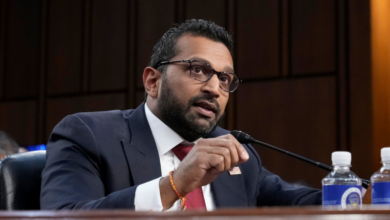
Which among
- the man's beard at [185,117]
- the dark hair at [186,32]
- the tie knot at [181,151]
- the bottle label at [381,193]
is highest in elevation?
the dark hair at [186,32]

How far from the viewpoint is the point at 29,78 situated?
5488 millimetres

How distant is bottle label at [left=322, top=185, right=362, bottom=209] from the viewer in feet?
3.77

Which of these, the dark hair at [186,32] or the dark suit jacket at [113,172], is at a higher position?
the dark hair at [186,32]

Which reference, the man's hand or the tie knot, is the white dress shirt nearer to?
the tie knot

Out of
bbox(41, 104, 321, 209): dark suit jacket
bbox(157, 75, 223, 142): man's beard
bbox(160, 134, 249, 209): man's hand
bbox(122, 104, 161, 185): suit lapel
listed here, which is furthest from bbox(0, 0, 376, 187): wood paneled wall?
bbox(160, 134, 249, 209): man's hand

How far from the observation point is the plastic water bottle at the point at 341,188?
3.78 feet

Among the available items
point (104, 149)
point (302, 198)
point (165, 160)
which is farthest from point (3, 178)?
point (302, 198)

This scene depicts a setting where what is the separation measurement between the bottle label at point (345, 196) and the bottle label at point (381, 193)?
104mm

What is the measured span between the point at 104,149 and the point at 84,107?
3.63 meters

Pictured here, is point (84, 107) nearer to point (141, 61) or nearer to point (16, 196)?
point (141, 61)

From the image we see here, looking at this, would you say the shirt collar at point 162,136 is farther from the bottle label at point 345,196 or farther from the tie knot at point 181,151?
the bottle label at point 345,196

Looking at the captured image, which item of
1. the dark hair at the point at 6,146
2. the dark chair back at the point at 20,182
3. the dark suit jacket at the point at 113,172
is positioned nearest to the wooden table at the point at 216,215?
the dark suit jacket at the point at 113,172

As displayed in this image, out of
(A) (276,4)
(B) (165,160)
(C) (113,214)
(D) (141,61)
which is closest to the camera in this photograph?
(C) (113,214)

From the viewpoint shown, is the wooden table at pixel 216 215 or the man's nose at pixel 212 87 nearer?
the wooden table at pixel 216 215
